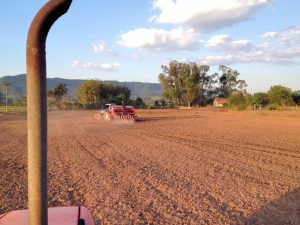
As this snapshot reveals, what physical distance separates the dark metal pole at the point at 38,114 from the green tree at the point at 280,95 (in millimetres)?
69571

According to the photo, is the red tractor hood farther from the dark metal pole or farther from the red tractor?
the red tractor

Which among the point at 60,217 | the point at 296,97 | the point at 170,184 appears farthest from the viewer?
the point at 296,97

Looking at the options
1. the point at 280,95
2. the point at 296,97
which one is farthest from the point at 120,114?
the point at 296,97

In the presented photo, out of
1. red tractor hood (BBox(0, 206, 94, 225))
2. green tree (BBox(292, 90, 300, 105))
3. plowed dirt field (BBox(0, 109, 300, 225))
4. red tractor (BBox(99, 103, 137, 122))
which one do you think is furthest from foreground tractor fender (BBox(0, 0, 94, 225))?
green tree (BBox(292, 90, 300, 105))

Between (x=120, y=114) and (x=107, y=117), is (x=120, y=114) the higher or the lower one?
the higher one

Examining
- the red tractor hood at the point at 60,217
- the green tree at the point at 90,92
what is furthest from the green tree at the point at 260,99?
the red tractor hood at the point at 60,217

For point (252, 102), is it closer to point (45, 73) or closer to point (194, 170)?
point (194, 170)

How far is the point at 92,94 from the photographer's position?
95.9 metres

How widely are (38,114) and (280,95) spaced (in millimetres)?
71515

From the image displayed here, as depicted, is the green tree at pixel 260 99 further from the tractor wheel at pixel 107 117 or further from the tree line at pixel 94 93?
the tractor wheel at pixel 107 117

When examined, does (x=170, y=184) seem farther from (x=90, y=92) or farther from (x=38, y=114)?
(x=90, y=92)

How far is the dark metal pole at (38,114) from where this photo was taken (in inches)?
74.6

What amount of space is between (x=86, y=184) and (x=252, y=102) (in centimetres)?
6198

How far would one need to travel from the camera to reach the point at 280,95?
2731 inches
